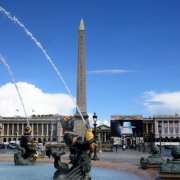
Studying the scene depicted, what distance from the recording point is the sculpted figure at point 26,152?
20.3 metres

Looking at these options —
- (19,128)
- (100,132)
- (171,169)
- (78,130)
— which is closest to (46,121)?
(19,128)

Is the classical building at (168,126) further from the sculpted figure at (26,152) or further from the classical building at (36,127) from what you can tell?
the sculpted figure at (26,152)

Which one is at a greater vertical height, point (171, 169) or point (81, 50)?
point (81, 50)

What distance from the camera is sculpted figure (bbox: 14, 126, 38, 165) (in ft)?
66.7

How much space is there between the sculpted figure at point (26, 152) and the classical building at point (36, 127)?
150565 millimetres

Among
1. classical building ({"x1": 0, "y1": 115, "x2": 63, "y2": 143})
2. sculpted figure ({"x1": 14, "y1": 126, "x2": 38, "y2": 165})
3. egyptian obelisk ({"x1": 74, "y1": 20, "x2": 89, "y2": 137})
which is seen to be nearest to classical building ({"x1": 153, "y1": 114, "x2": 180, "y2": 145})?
classical building ({"x1": 0, "y1": 115, "x2": 63, "y2": 143})

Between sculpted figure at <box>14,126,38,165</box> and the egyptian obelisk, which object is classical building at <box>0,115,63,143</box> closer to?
the egyptian obelisk

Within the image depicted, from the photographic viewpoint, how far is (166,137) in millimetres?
176625

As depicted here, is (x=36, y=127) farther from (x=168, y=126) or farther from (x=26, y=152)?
(x=26, y=152)

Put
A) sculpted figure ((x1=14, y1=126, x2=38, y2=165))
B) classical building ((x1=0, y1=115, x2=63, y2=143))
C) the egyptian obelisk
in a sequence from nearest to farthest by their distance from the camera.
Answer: sculpted figure ((x1=14, y1=126, x2=38, y2=165)) < the egyptian obelisk < classical building ((x1=0, y1=115, x2=63, y2=143))

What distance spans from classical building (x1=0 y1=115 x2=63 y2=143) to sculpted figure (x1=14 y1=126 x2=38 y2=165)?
151 m

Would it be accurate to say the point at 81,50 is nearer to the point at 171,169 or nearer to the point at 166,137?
the point at 171,169

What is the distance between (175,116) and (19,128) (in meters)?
63.9

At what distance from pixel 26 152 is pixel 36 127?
158811 millimetres
